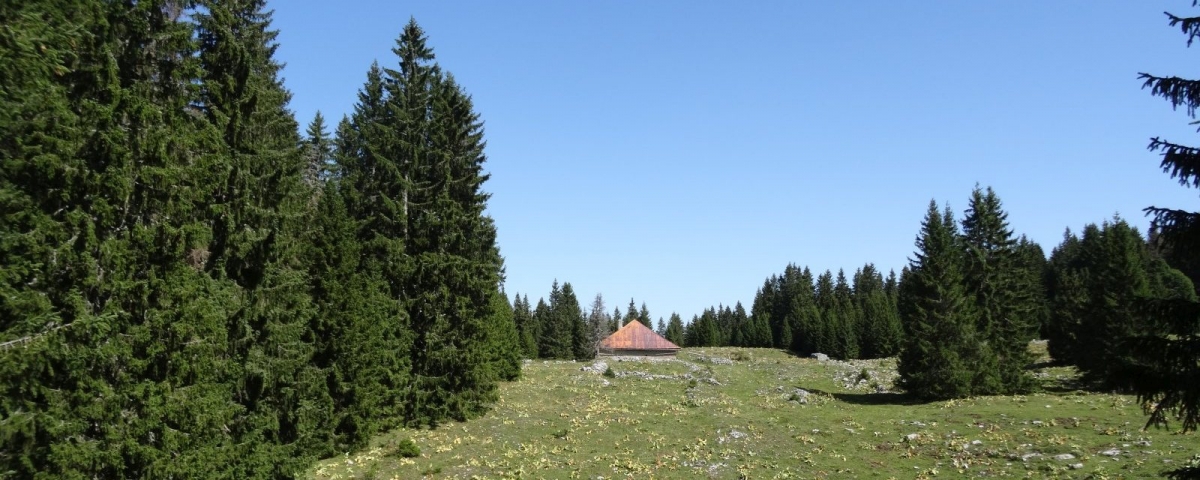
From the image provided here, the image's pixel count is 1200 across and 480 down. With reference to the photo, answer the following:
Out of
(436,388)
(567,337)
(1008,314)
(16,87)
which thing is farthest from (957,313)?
(567,337)

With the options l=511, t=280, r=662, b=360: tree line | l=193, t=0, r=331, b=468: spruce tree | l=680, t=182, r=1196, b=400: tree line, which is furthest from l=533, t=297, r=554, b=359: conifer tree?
l=193, t=0, r=331, b=468: spruce tree

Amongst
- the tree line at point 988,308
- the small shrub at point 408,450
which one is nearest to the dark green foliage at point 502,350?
the small shrub at point 408,450

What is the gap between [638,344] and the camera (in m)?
89.9

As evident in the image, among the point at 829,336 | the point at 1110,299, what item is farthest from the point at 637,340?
the point at 1110,299

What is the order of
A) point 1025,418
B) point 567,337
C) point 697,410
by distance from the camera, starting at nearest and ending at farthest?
point 1025,418 → point 697,410 → point 567,337

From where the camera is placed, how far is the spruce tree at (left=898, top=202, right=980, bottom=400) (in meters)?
38.9

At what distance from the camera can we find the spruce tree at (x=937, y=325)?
38875mm

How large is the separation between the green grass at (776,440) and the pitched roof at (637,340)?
46783mm

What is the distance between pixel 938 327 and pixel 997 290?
8.44 m

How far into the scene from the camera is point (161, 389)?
46.0ft

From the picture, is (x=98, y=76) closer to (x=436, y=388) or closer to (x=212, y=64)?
(x=212, y=64)

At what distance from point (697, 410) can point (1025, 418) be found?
16.5 metres

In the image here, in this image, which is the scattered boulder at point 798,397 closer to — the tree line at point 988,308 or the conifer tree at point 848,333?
the tree line at point 988,308

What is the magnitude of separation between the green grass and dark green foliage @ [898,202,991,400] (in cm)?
184
